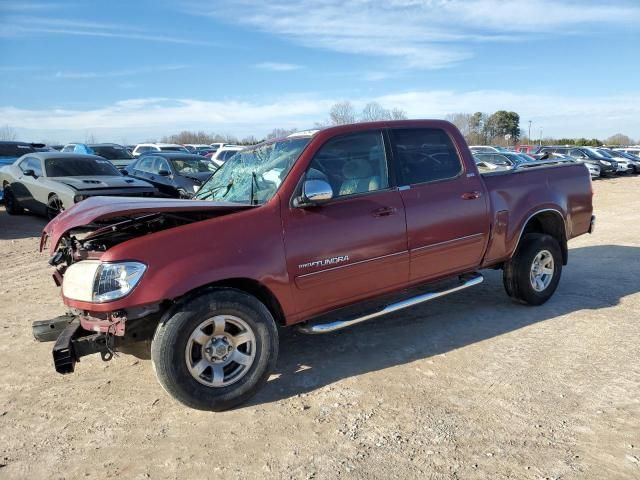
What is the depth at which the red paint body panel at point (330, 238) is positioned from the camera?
3283 millimetres

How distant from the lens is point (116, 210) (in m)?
3.29

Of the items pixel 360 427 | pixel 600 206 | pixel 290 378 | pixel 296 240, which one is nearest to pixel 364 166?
pixel 296 240

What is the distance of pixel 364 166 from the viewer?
4.26 m

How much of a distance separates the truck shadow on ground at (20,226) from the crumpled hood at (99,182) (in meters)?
1.31

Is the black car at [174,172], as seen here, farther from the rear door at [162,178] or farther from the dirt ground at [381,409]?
the dirt ground at [381,409]

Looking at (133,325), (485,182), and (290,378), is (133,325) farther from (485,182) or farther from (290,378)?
(485,182)

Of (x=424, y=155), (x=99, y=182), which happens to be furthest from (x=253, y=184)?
(x=99, y=182)

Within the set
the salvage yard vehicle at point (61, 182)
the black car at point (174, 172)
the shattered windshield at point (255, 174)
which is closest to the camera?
the shattered windshield at point (255, 174)

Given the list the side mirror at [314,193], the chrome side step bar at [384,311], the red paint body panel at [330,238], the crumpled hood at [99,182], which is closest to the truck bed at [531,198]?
the red paint body panel at [330,238]

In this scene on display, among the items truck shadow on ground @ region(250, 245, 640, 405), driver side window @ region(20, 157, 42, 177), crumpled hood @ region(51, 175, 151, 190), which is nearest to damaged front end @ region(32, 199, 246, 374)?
truck shadow on ground @ region(250, 245, 640, 405)

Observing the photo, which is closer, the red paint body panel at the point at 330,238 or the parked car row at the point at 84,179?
the red paint body panel at the point at 330,238

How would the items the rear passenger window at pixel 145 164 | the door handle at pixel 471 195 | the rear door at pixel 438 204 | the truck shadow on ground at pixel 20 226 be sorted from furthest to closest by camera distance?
the rear passenger window at pixel 145 164 → the truck shadow on ground at pixel 20 226 → the door handle at pixel 471 195 → the rear door at pixel 438 204

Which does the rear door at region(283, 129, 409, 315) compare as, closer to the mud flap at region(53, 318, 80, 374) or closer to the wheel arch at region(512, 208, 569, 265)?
the mud flap at region(53, 318, 80, 374)

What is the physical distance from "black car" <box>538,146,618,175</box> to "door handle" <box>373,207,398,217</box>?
2723 cm
